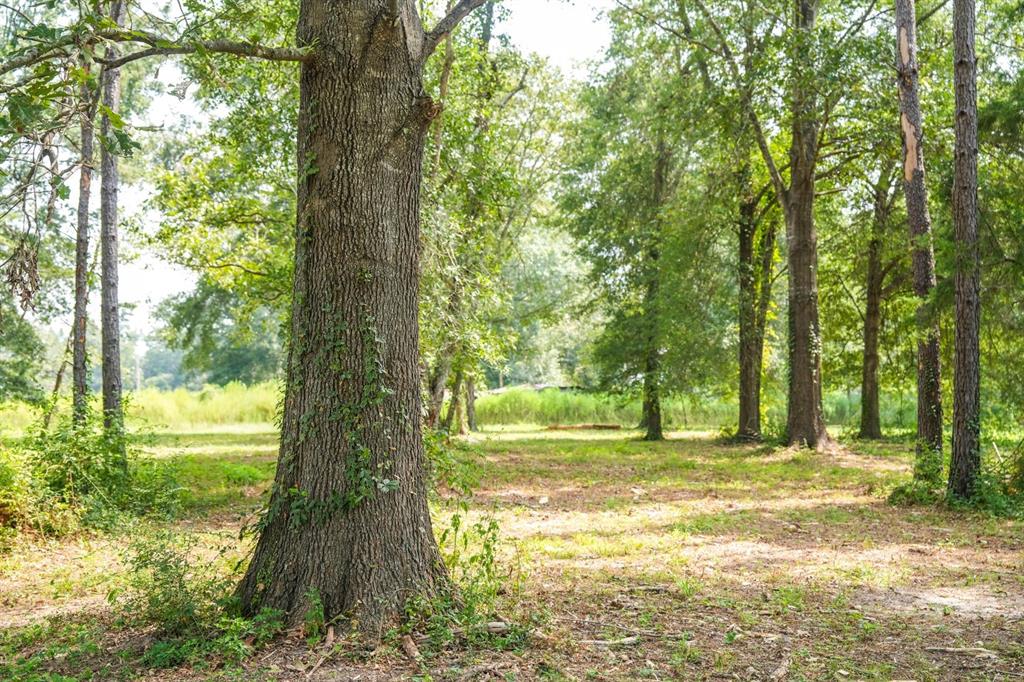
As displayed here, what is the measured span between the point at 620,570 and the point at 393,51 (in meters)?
4.35

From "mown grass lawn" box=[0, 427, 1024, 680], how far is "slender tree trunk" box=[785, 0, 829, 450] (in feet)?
15.8

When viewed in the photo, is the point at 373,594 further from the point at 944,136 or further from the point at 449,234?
the point at 944,136

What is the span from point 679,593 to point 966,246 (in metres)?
5.90

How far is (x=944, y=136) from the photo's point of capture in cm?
1384

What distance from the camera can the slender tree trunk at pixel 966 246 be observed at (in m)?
9.30

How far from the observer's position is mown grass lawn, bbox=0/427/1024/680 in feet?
14.3

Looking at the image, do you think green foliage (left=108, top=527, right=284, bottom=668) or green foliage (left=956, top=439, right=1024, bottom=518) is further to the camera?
green foliage (left=956, top=439, right=1024, bottom=518)

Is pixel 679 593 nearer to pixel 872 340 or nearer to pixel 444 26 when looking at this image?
pixel 444 26

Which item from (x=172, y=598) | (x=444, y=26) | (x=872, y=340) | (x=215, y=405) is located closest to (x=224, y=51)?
(x=444, y=26)

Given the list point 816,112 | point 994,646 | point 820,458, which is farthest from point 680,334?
point 994,646

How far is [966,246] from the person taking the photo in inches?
364

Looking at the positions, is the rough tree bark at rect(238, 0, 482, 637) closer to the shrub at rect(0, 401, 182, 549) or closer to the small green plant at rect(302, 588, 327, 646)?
the small green plant at rect(302, 588, 327, 646)

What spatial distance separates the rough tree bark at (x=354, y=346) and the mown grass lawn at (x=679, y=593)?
1.78 ft

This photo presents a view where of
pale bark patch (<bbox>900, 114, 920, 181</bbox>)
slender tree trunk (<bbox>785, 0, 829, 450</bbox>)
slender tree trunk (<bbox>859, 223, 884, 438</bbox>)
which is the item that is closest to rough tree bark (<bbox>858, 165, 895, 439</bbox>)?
slender tree trunk (<bbox>859, 223, 884, 438</bbox>)
